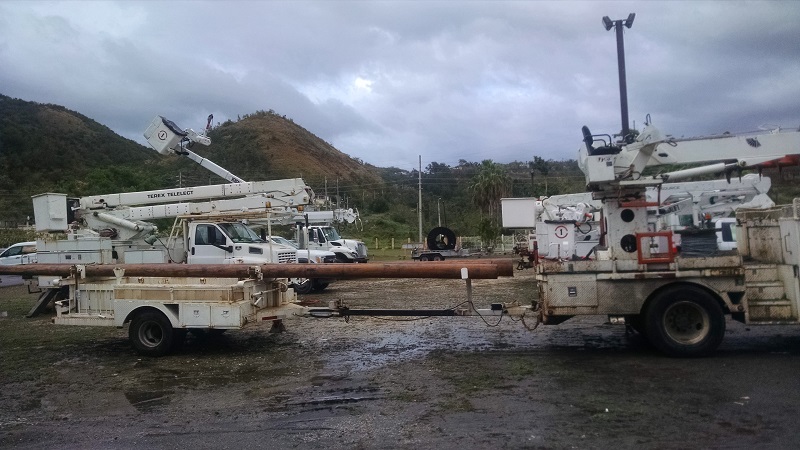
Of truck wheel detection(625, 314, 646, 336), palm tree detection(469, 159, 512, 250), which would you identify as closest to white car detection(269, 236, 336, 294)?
truck wheel detection(625, 314, 646, 336)

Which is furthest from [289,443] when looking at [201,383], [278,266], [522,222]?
[522,222]

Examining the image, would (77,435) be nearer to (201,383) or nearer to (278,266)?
(201,383)

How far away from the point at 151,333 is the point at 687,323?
8568 millimetres

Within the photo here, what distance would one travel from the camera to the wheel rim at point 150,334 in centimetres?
1002

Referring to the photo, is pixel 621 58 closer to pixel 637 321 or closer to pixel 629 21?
pixel 629 21

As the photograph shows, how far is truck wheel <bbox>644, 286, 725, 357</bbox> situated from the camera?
8.42 meters

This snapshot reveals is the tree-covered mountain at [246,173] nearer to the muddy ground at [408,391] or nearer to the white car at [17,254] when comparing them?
the white car at [17,254]

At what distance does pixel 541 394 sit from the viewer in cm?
708

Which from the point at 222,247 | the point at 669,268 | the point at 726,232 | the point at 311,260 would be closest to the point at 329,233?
the point at 311,260

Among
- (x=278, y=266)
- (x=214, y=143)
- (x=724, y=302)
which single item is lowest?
(x=724, y=302)

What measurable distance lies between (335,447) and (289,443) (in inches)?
19.0

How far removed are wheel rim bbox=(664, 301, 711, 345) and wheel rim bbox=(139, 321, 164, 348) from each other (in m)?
8.05

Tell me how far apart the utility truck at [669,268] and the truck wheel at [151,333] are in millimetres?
6037

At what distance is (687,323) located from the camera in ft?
28.6
